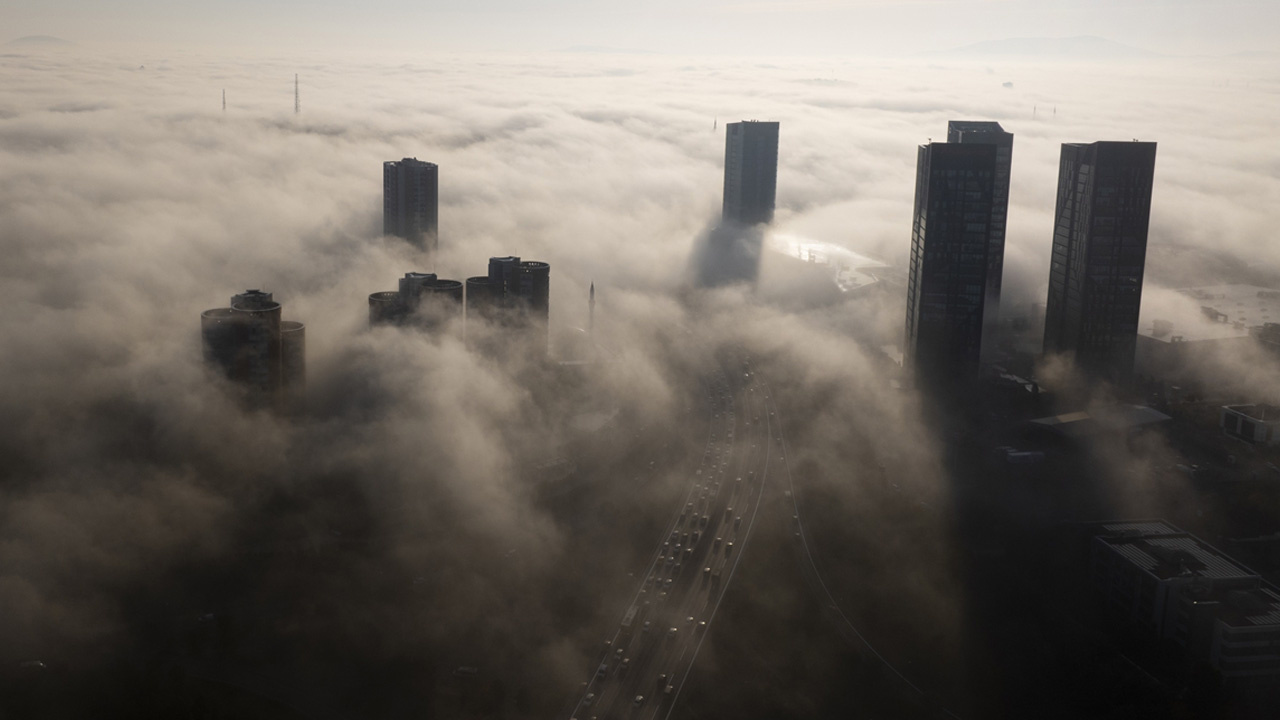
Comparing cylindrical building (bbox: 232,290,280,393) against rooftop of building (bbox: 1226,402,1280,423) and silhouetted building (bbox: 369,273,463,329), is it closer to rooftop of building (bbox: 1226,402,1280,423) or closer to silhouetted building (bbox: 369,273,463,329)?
silhouetted building (bbox: 369,273,463,329)

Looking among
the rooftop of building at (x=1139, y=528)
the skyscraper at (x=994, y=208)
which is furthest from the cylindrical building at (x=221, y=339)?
the skyscraper at (x=994, y=208)

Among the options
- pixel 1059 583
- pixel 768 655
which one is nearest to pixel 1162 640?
pixel 1059 583

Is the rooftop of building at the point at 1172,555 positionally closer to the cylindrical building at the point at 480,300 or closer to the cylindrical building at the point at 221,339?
the cylindrical building at the point at 480,300

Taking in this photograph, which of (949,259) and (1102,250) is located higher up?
(1102,250)

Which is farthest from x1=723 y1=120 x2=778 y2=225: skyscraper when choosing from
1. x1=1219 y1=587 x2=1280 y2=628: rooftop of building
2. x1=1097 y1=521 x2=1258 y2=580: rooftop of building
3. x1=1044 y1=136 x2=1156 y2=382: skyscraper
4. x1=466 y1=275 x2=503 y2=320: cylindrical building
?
x1=1219 y1=587 x2=1280 y2=628: rooftop of building

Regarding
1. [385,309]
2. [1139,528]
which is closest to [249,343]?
[385,309]

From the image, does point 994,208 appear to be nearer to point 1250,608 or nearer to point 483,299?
point 483,299
